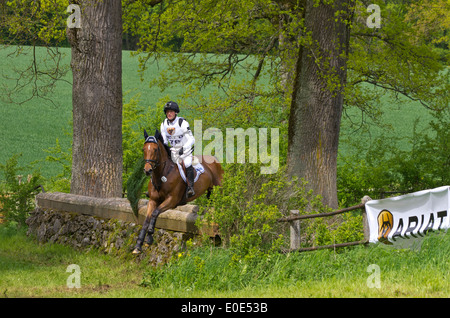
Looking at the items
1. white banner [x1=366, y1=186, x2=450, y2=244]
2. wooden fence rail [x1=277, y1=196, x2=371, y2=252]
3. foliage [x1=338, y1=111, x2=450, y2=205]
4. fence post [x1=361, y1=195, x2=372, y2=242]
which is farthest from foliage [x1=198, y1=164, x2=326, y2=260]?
foliage [x1=338, y1=111, x2=450, y2=205]

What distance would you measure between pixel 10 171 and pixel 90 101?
4.91 metres

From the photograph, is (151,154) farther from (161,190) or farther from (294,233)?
(294,233)

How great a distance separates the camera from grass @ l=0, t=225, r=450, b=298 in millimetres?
9617

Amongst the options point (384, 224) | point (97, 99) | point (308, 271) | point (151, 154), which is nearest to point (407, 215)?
point (384, 224)

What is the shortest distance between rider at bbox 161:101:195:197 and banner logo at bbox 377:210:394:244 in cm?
348

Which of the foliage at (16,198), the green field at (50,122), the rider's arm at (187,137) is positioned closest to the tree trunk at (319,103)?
the rider's arm at (187,137)

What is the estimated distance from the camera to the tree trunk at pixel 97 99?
16078 mm

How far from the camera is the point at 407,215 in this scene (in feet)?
37.8

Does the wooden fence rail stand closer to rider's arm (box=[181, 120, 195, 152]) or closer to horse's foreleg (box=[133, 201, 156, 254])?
rider's arm (box=[181, 120, 195, 152])

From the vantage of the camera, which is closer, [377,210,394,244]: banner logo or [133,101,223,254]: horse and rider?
[377,210,394,244]: banner logo

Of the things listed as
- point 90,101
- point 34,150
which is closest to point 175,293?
point 90,101

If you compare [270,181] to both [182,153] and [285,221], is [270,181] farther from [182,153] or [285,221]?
[182,153]

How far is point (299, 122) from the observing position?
56.0 feet

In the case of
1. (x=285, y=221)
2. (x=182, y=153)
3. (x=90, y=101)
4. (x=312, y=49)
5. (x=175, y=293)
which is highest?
(x=312, y=49)
